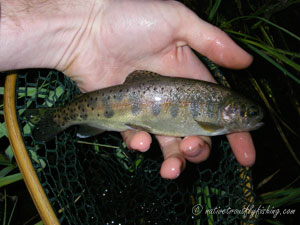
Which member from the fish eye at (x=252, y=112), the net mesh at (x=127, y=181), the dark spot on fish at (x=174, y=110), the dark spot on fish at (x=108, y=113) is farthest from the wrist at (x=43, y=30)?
the fish eye at (x=252, y=112)

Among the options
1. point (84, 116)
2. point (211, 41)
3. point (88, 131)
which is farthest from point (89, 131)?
point (211, 41)

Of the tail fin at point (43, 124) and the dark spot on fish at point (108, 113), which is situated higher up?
the dark spot on fish at point (108, 113)

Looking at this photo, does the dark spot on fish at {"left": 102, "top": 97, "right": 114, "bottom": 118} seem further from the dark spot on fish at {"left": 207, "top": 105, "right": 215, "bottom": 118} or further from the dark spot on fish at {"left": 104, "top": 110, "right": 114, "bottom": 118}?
the dark spot on fish at {"left": 207, "top": 105, "right": 215, "bottom": 118}

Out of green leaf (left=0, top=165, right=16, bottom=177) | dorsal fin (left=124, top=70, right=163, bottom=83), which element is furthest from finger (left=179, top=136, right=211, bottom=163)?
green leaf (left=0, top=165, right=16, bottom=177)

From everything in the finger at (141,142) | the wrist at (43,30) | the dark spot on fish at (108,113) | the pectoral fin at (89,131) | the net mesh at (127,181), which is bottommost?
the net mesh at (127,181)

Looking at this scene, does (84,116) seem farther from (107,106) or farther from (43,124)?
(43,124)

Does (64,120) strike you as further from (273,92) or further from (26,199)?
(273,92)

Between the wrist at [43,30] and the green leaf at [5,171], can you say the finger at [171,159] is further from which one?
the green leaf at [5,171]

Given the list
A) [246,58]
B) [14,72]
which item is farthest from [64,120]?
[246,58]
